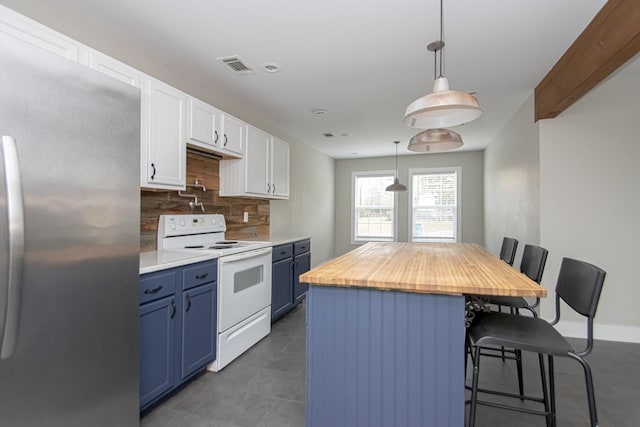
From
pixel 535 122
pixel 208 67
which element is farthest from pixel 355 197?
pixel 208 67

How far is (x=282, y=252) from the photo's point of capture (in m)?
3.52

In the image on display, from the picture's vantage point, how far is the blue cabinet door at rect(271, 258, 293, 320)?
131 inches

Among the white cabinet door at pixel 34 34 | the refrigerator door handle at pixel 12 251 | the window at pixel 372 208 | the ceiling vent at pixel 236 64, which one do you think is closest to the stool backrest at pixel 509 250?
the ceiling vent at pixel 236 64

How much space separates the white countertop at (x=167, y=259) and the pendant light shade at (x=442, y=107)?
166 cm

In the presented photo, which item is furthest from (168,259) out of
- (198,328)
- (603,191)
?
(603,191)

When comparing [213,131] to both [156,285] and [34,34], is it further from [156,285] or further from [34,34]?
[156,285]

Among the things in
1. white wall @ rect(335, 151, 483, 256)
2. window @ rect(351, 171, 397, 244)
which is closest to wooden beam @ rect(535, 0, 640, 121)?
white wall @ rect(335, 151, 483, 256)

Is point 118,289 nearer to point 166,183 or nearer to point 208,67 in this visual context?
point 166,183

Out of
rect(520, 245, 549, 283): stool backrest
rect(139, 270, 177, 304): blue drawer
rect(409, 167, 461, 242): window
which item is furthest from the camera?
rect(409, 167, 461, 242): window

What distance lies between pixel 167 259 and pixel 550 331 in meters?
2.24

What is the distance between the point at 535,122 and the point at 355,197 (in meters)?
4.42

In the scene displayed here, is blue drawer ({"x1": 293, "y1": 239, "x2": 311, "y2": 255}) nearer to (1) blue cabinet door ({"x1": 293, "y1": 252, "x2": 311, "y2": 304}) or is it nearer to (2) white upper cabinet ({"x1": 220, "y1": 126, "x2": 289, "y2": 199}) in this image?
(1) blue cabinet door ({"x1": 293, "y1": 252, "x2": 311, "y2": 304})

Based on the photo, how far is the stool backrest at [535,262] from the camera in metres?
2.11

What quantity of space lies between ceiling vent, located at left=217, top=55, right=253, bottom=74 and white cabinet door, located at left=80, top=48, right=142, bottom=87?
74 cm
